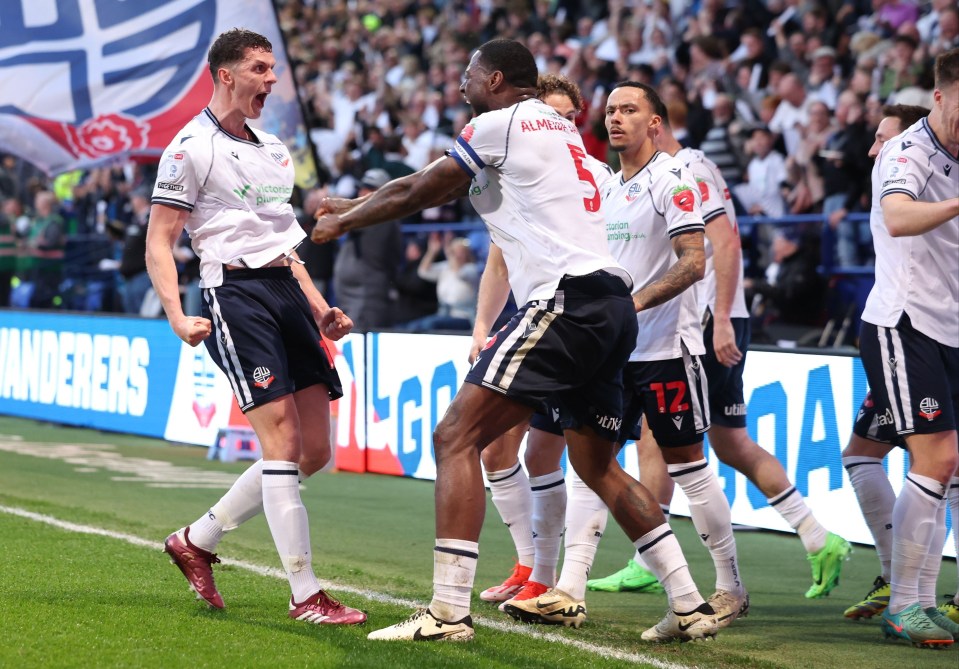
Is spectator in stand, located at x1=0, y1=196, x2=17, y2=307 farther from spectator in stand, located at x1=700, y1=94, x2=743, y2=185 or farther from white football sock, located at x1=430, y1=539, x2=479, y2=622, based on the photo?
white football sock, located at x1=430, y1=539, x2=479, y2=622

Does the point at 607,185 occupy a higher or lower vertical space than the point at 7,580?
higher

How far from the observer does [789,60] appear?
13781 millimetres

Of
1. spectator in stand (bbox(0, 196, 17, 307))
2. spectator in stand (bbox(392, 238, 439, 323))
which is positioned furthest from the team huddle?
spectator in stand (bbox(0, 196, 17, 307))

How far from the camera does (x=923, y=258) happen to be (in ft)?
17.7

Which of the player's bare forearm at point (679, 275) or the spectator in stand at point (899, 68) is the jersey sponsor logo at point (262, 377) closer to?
the player's bare forearm at point (679, 275)

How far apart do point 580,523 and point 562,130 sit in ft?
5.91

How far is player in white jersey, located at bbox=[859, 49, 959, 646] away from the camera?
208 inches

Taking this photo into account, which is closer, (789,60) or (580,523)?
(580,523)

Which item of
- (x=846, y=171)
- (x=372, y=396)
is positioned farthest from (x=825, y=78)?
(x=372, y=396)

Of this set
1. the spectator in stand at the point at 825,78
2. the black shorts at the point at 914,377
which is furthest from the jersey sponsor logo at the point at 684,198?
the spectator in stand at the point at 825,78

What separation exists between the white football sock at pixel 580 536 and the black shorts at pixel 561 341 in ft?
2.94

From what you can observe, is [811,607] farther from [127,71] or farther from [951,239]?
[127,71]

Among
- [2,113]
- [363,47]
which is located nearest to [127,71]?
[2,113]

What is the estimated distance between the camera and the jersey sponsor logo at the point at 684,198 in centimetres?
547
